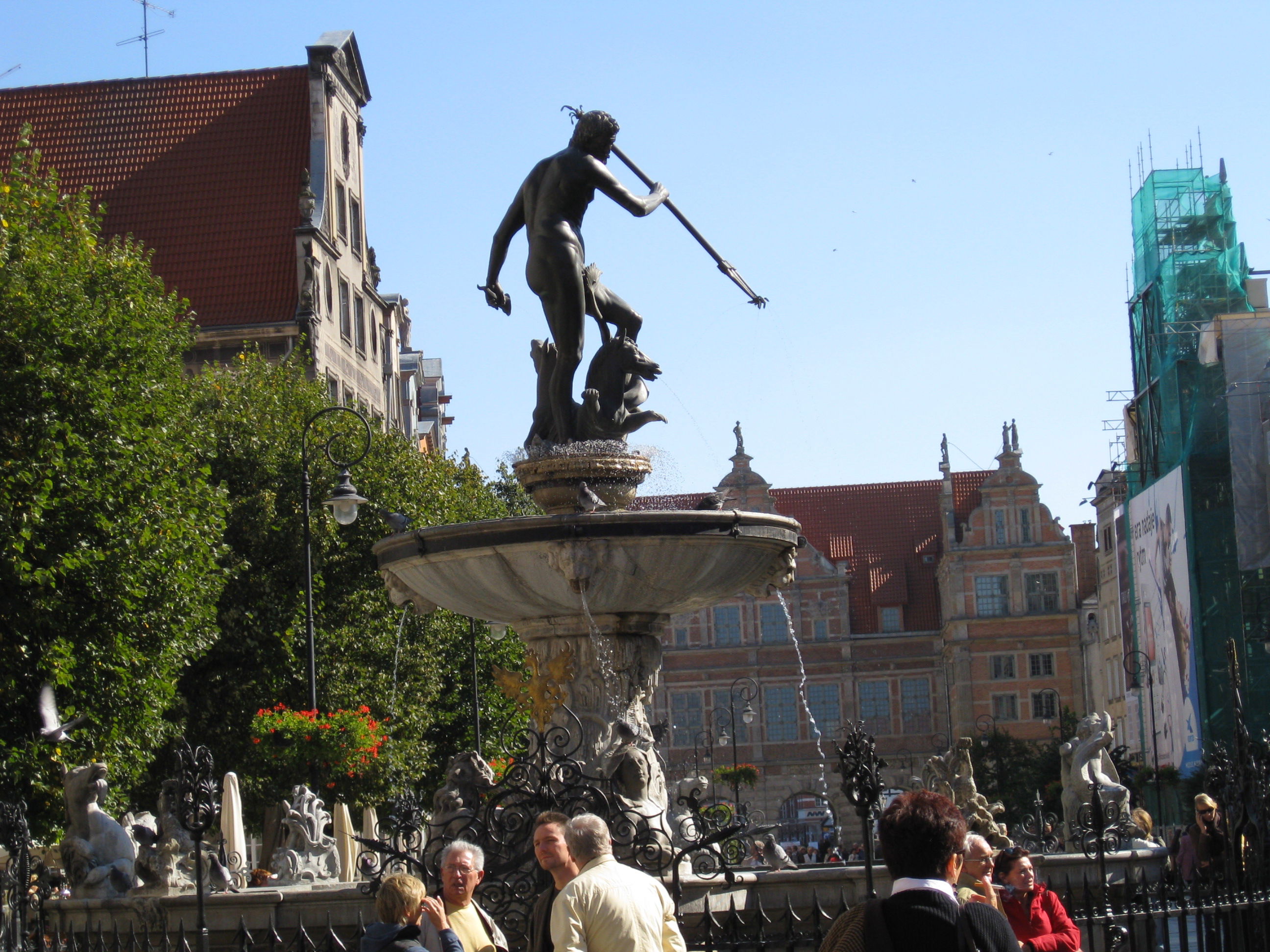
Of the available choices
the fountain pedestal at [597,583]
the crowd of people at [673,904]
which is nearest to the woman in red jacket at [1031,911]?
the crowd of people at [673,904]

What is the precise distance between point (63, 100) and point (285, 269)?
24.5 feet

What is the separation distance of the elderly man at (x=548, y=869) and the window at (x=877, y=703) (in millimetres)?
58576

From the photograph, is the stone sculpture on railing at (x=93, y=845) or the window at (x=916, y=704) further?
the window at (x=916, y=704)

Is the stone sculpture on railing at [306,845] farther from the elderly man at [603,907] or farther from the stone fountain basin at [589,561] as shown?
the elderly man at [603,907]

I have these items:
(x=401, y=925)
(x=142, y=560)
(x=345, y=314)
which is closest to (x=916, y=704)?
(x=345, y=314)

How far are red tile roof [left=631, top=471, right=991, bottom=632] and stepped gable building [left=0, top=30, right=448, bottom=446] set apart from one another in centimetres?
2803

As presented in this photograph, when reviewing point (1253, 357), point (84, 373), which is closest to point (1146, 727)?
point (1253, 357)

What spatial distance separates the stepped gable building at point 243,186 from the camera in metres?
37.9

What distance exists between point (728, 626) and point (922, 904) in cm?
6068

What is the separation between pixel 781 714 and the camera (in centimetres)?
6375

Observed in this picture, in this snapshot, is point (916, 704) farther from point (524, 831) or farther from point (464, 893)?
point (464, 893)

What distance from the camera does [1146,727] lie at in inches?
1967

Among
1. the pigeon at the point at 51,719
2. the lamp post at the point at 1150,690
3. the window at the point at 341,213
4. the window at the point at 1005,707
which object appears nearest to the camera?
the pigeon at the point at 51,719

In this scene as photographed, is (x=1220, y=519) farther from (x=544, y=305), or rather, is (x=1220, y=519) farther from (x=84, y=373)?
(x=544, y=305)
